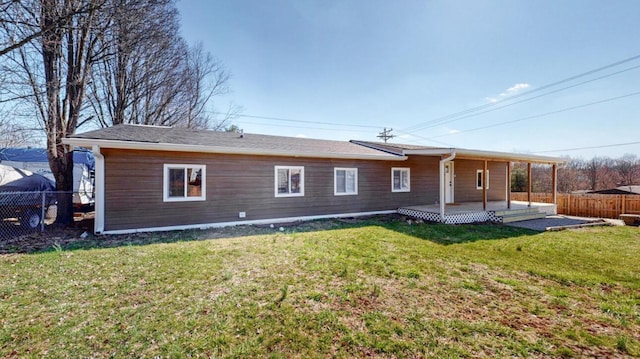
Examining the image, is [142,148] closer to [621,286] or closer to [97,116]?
[97,116]

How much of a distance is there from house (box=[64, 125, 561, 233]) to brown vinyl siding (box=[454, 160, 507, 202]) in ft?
5.72

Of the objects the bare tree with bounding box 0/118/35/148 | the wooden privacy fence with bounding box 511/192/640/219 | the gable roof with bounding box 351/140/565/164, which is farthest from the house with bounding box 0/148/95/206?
the wooden privacy fence with bounding box 511/192/640/219

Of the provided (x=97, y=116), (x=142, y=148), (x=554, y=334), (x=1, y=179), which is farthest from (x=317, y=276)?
(x=97, y=116)

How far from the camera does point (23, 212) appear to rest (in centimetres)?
783

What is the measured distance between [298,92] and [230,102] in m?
5.34

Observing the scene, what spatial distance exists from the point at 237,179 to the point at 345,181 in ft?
13.7

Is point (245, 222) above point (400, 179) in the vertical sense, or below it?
below

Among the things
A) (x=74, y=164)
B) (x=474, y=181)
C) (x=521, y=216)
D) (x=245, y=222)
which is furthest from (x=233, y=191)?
(x=474, y=181)

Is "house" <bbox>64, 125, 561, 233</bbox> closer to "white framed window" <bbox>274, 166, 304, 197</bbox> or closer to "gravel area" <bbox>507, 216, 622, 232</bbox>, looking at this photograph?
"white framed window" <bbox>274, 166, 304, 197</bbox>

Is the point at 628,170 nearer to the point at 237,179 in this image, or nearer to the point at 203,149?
the point at 237,179

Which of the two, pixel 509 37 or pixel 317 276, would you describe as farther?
pixel 509 37

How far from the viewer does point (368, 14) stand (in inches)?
432

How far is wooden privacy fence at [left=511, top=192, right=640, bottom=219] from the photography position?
11445mm

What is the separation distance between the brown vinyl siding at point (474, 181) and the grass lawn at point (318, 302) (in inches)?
296
